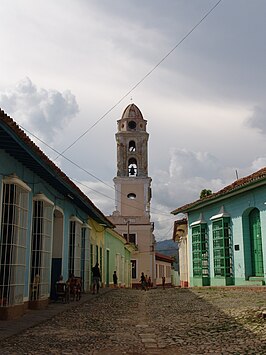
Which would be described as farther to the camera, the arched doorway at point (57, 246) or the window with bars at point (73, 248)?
the window with bars at point (73, 248)

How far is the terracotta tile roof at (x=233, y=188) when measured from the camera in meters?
14.3

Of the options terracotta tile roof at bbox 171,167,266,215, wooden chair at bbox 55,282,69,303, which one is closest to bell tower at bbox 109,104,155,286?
terracotta tile roof at bbox 171,167,266,215

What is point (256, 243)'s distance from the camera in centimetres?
1547

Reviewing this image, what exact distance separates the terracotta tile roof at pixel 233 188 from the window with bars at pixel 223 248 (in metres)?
0.92

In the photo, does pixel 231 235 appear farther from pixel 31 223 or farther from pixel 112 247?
pixel 112 247

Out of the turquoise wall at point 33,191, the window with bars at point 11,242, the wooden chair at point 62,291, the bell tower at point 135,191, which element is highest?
the bell tower at point 135,191

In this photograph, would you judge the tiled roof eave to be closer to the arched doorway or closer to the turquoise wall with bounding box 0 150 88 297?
the turquoise wall with bounding box 0 150 88 297

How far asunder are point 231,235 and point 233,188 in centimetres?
185

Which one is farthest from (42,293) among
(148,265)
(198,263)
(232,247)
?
(148,265)

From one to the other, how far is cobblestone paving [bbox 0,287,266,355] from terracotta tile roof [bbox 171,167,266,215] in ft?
15.6

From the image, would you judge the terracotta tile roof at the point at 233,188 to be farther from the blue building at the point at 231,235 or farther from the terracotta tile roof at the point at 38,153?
the terracotta tile roof at the point at 38,153

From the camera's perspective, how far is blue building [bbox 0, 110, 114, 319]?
29.5 ft

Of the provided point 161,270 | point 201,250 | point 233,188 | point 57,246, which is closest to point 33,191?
point 57,246

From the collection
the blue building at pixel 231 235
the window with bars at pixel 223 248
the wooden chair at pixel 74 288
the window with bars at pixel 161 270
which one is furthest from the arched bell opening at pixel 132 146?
the wooden chair at pixel 74 288
